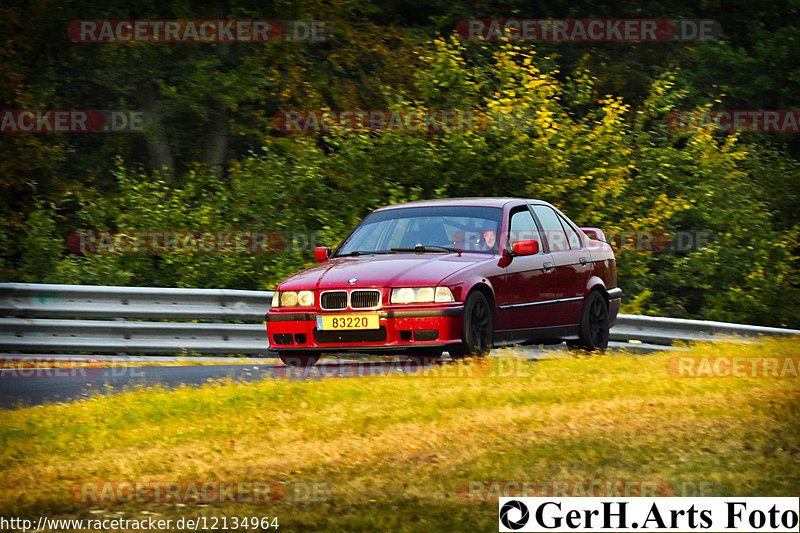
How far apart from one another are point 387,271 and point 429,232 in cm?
127

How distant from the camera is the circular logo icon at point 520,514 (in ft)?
18.0

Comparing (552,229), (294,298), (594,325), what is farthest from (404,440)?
(594,325)

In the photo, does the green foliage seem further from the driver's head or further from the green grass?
the green grass

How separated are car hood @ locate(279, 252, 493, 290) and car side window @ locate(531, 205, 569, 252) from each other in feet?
4.31

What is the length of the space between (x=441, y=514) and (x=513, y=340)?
5453mm

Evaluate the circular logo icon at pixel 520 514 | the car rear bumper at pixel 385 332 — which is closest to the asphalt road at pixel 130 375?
the car rear bumper at pixel 385 332

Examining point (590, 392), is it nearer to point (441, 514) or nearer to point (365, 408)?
point (365, 408)

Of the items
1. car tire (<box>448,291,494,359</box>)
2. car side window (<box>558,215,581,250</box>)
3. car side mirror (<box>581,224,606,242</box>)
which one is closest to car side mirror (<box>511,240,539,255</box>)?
car tire (<box>448,291,494,359</box>)

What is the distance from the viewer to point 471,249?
11078 millimetres

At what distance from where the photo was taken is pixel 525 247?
10867mm

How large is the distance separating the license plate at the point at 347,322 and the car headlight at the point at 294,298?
0.22 meters

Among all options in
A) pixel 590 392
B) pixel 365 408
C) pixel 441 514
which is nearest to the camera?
pixel 441 514

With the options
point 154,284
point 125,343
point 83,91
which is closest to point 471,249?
point 125,343

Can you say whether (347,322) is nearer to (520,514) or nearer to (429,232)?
(429,232)
